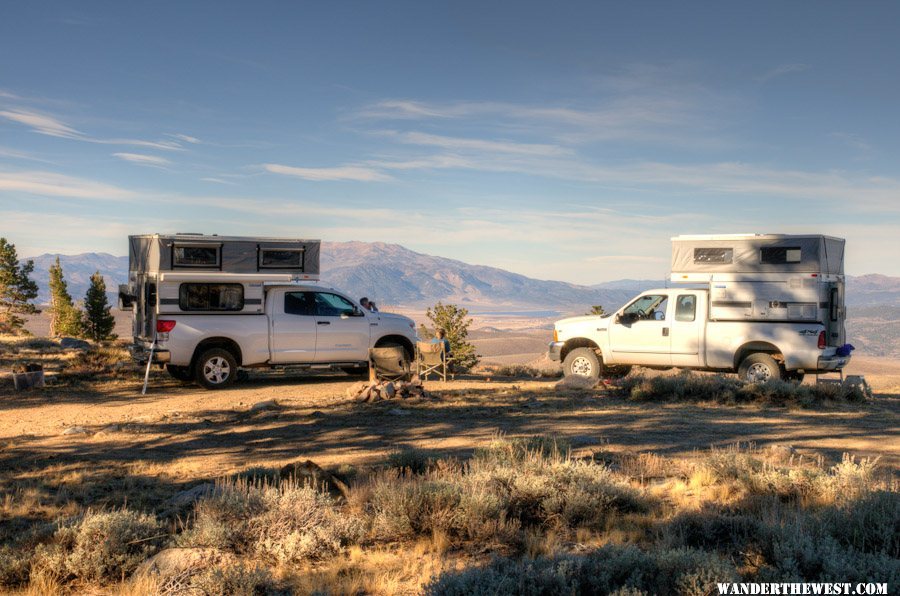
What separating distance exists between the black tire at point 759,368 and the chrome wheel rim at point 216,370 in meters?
9.66

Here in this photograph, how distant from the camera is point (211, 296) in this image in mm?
14750

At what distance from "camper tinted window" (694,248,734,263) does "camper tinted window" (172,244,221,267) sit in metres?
9.19

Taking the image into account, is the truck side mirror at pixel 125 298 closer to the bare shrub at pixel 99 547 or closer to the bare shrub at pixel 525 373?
the bare shrub at pixel 525 373

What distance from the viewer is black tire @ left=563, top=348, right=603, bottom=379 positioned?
16.3m

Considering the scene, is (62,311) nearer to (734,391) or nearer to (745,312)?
(745,312)

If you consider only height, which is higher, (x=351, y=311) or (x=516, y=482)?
(x=351, y=311)

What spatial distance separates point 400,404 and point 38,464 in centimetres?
557

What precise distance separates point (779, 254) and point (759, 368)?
216 cm

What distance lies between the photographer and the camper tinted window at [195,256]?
47.3 feet

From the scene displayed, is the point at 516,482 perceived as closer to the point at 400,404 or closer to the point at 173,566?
the point at 173,566

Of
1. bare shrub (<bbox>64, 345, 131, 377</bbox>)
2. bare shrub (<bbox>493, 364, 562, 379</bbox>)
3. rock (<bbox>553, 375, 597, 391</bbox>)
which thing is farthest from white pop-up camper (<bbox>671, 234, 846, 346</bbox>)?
bare shrub (<bbox>64, 345, 131, 377</bbox>)

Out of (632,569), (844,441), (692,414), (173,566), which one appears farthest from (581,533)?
(692,414)

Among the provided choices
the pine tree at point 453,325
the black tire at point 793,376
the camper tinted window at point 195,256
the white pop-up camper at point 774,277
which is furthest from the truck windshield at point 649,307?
the pine tree at point 453,325

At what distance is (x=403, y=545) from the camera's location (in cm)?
578
